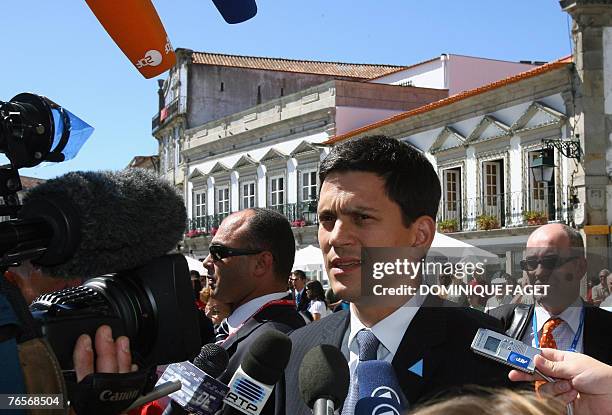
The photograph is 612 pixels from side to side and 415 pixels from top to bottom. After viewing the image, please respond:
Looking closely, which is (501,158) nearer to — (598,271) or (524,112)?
(524,112)

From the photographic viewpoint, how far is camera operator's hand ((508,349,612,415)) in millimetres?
1908

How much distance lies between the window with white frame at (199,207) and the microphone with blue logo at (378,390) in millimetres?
39032

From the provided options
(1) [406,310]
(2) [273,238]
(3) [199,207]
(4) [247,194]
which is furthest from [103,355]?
(3) [199,207]

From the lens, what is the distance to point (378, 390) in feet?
7.00

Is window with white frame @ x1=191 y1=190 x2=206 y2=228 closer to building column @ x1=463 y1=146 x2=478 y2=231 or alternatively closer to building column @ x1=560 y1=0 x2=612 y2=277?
building column @ x1=463 y1=146 x2=478 y2=231

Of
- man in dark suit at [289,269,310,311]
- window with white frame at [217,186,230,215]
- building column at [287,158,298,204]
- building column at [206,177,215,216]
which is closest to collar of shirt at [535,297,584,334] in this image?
man in dark suit at [289,269,310,311]

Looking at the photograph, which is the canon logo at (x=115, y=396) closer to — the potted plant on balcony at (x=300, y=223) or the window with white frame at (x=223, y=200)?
the potted plant on balcony at (x=300, y=223)

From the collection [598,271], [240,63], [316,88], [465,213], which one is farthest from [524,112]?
[240,63]

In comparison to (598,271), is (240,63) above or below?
above

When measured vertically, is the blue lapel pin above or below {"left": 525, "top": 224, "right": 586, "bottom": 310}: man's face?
below

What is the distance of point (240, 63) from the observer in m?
46.2

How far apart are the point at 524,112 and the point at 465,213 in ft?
12.2

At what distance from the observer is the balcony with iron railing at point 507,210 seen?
21031mm

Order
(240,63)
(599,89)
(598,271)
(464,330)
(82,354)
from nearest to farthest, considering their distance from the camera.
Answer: (82,354) → (464,330) → (598,271) → (599,89) → (240,63)
